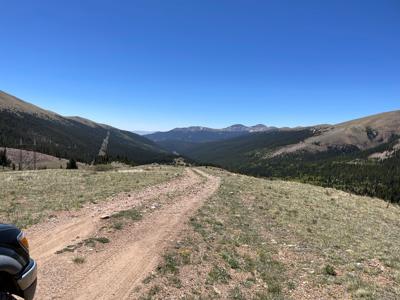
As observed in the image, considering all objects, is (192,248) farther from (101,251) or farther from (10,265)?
(10,265)

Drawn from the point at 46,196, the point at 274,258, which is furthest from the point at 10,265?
the point at 46,196

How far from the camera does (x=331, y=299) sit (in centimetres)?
1266

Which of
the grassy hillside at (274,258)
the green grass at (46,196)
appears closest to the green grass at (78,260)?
the grassy hillside at (274,258)

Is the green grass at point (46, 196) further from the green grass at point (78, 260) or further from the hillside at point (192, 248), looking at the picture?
the green grass at point (78, 260)

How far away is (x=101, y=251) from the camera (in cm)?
1402

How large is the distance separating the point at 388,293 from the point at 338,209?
20578 millimetres

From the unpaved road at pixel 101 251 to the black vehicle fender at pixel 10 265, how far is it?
3083 millimetres

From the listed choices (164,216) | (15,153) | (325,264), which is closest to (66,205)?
(164,216)

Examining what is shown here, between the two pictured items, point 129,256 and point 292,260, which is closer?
point 129,256

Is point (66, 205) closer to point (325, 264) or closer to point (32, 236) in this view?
point (32, 236)

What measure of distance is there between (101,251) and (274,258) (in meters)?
7.80

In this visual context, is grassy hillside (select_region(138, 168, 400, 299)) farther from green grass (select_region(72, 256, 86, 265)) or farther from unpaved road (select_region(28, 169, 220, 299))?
green grass (select_region(72, 256, 86, 265))

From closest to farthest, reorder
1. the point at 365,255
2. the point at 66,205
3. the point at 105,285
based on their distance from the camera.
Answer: the point at 105,285, the point at 365,255, the point at 66,205

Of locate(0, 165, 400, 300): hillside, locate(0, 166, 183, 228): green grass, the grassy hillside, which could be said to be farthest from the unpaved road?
locate(0, 166, 183, 228): green grass
